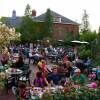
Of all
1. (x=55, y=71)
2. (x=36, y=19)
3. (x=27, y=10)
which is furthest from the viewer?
(x=36, y=19)

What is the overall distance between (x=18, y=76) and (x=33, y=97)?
533cm

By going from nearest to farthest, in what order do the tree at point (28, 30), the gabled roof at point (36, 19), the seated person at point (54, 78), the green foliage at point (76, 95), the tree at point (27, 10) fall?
the green foliage at point (76, 95) → the seated person at point (54, 78) → the tree at point (28, 30) → the tree at point (27, 10) → the gabled roof at point (36, 19)

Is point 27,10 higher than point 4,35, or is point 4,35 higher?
point 27,10

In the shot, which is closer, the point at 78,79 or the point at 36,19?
the point at 78,79

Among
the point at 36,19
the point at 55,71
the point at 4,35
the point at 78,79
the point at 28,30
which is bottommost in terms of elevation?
the point at 78,79

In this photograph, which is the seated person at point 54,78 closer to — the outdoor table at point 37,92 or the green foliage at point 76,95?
the outdoor table at point 37,92

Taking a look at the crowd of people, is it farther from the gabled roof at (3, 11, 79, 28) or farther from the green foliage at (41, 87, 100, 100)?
the gabled roof at (3, 11, 79, 28)

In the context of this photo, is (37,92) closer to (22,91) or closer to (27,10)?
(22,91)

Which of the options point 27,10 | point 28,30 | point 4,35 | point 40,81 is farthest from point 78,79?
point 27,10

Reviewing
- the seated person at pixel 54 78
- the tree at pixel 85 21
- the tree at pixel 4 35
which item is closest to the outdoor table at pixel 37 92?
the seated person at pixel 54 78

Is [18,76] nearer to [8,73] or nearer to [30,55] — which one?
[8,73]

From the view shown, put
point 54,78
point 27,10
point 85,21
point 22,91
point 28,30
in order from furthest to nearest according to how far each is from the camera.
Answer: point 85,21
point 27,10
point 28,30
point 54,78
point 22,91

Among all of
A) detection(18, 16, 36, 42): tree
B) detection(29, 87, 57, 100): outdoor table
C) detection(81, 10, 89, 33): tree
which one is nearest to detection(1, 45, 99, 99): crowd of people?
detection(29, 87, 57, 100): outdoor table

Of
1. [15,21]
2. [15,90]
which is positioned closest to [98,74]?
[15,90]
